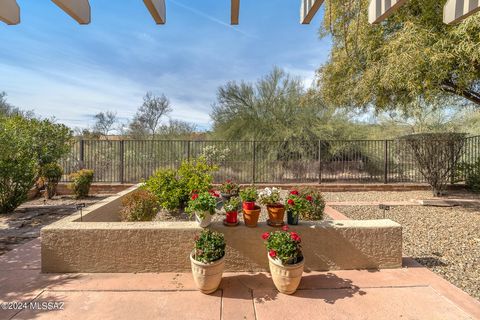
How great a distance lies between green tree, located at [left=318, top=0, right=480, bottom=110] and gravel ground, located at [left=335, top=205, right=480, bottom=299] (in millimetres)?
2845

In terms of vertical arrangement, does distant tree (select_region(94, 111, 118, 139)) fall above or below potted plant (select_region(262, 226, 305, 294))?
above

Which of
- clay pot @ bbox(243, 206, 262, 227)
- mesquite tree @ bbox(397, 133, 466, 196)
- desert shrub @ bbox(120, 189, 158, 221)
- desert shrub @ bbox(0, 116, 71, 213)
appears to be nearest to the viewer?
clay pot @ bbox(243, 206, 262, 227)

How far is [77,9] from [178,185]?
11.4ft

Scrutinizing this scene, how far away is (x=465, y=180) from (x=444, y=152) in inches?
113

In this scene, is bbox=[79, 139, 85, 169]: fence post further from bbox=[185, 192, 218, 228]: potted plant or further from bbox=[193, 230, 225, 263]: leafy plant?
bbox=[193, 230, 225, 263]: leafy plant

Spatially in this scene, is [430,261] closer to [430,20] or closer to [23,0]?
[23,0]

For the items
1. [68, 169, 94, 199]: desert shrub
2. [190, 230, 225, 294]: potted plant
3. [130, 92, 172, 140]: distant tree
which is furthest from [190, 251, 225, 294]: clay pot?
[130, 92, 172, 140]: distant tree

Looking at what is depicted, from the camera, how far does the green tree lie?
17.8 ft

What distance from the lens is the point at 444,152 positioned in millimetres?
7742

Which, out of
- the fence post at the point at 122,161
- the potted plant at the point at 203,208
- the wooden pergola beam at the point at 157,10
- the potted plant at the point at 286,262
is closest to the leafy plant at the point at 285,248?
the potted plant at the point at 286,262

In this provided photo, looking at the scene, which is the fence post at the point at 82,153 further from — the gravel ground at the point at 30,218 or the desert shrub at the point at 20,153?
the desert shrub at the point at 20,153

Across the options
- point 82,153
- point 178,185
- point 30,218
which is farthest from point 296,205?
point 82,153

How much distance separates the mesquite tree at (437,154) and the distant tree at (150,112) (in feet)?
53.6

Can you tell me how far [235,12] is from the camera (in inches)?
93.4
